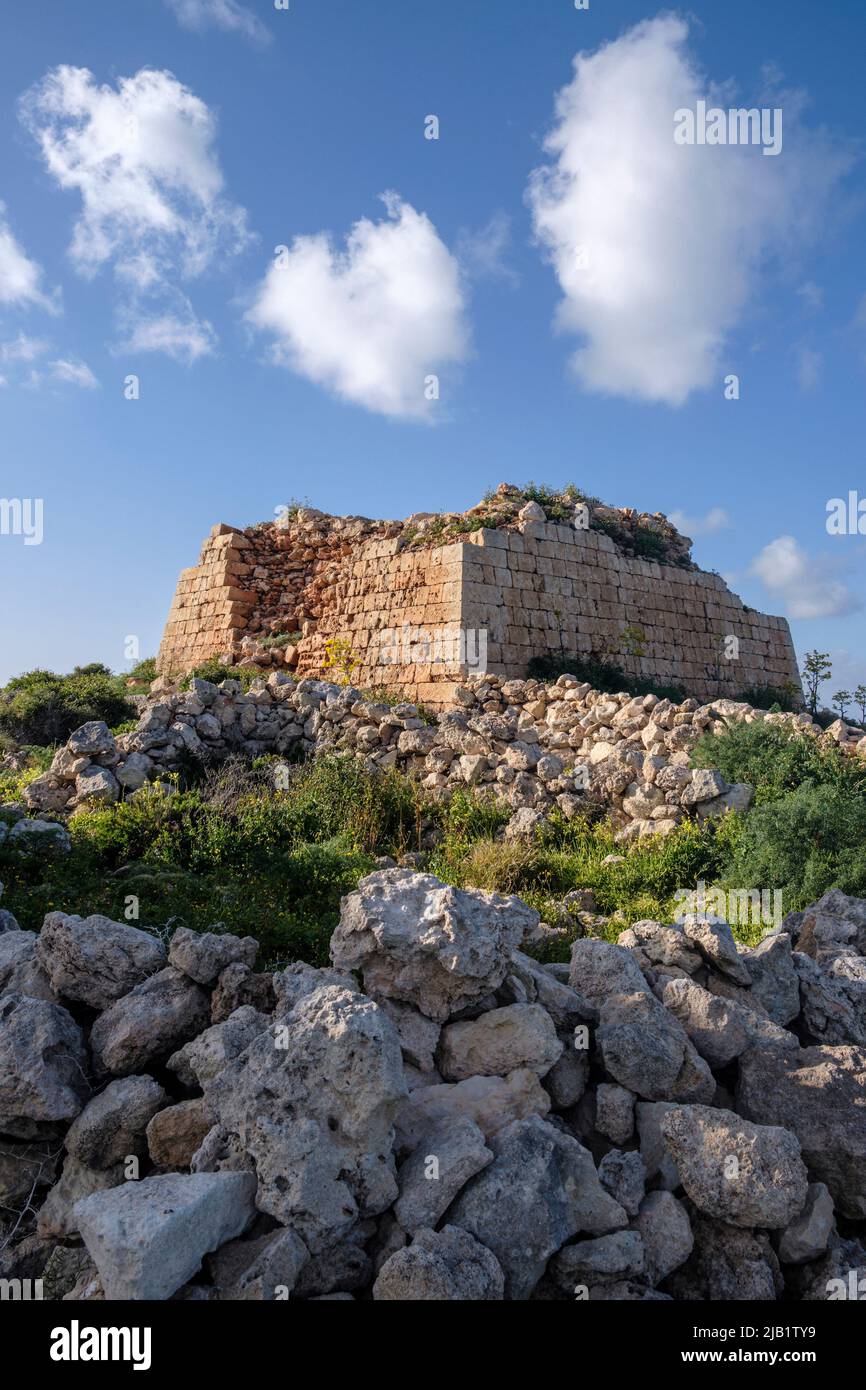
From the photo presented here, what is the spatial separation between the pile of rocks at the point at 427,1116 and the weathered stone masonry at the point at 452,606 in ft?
33.7

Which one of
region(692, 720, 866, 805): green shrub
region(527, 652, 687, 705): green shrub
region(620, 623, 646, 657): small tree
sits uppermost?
region(620, 623, 646, 657): small tree

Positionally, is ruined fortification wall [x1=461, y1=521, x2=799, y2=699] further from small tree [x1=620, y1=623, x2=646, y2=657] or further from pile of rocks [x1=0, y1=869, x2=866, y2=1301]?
pile of rocks [x1=0, y1=869, x2=866, y2=1301]

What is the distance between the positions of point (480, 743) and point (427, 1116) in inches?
287

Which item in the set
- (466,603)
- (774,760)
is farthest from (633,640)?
(774,760)

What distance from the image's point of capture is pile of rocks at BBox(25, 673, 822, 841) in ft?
30.7

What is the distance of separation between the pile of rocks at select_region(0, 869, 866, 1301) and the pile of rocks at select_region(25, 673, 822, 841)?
437 centimetres

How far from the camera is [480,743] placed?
35.3 ft

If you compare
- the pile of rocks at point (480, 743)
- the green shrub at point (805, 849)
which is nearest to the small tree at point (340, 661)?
the pile of rocks at point (480, 743)

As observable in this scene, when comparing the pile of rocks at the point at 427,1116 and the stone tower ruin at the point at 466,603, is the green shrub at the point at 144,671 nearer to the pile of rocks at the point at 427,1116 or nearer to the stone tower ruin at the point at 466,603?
the stone tower ruin at the point at 466,603

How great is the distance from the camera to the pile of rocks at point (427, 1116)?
10.1 feet

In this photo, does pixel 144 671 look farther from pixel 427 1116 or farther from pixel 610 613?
pixel 427 1116

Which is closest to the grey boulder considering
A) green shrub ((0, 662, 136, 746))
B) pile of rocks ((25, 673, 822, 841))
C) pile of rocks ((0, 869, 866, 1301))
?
pile of rocks ((0, 869, 866, 1301))

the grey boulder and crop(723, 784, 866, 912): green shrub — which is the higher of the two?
crop(723, 784, 866, 912): green shrub
